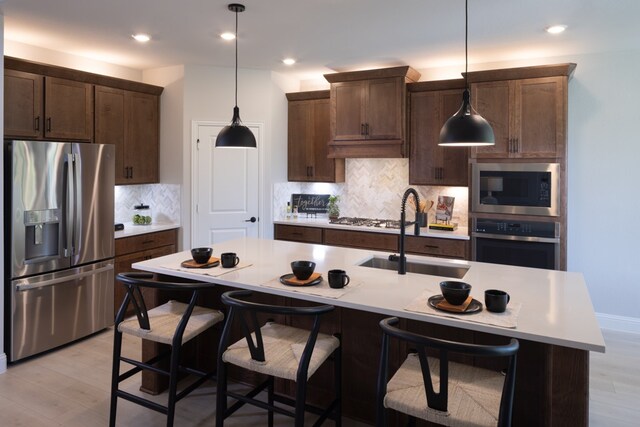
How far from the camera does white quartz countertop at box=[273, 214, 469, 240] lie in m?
4.44

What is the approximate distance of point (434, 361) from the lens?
2.01m

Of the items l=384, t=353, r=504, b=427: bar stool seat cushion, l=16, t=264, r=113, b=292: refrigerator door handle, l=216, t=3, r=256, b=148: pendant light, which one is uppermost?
l=216, t=3, r=256, b=148: pendant light

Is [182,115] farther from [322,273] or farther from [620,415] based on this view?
[620,415]

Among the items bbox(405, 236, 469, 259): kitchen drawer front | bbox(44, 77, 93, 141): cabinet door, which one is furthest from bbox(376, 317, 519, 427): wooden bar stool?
bbox(44, 77, 93, 141): cabinet door

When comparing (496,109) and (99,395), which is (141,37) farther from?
(496,109)

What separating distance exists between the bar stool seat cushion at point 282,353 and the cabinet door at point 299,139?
3.30 metres

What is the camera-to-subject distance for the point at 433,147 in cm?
475

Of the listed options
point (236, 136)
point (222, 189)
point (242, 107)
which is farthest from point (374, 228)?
point (236, 136)

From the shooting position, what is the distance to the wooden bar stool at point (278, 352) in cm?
196

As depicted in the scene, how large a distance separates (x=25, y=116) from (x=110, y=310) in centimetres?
182

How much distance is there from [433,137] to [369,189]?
1044 millimetres

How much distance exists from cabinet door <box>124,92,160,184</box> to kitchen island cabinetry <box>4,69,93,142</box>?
47 cm

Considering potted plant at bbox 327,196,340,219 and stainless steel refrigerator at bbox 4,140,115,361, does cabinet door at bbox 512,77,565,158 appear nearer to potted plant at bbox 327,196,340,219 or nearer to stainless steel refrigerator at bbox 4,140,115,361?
potted plant at bbox 327,196,340,219

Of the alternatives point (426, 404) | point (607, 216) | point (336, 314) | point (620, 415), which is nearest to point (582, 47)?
point (607, 216)
